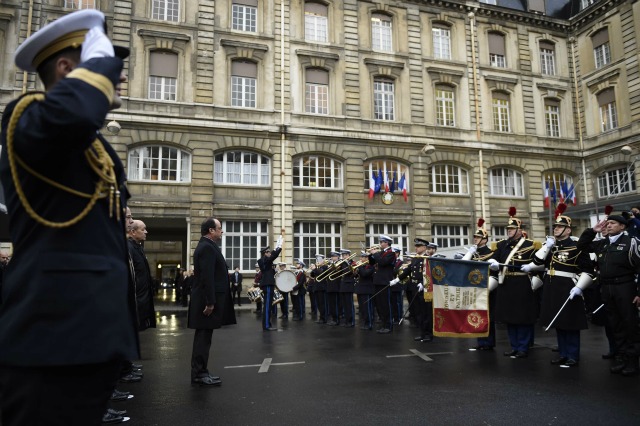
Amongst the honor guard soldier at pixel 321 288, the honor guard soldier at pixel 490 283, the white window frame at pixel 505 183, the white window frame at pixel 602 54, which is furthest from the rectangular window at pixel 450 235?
the honor guard soldier at pixel 490 283

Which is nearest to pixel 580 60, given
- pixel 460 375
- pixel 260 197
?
pixel 260 197

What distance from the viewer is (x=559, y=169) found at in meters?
28.4

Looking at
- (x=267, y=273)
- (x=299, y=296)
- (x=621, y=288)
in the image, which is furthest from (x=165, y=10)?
(x=621, y=288)

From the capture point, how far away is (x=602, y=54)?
93.2 ft

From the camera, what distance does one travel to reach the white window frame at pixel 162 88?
2261 cm

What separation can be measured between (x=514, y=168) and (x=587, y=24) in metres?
10.5

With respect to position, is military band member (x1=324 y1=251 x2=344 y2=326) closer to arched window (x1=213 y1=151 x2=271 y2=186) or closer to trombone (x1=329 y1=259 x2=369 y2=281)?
trombone (x1=329 y1=259 x2=369 y2=281)

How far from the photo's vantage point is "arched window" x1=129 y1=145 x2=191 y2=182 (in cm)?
2195

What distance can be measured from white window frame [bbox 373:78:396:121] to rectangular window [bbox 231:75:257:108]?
21.4 feet

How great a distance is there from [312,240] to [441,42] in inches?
548

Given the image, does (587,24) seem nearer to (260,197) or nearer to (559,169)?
(559,169)

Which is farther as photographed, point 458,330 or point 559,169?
point 559,169

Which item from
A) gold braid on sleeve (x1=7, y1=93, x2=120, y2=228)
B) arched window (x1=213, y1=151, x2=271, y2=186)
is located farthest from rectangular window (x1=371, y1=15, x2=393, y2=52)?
gold braid on sleeve (x1=7, y1=93, x2=120, y2=228)

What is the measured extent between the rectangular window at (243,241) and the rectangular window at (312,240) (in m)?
1.58
